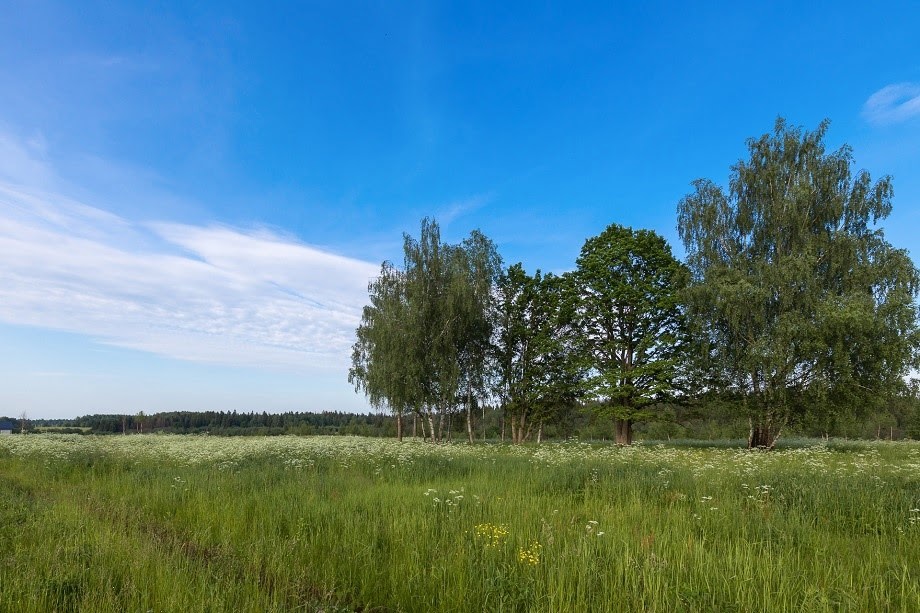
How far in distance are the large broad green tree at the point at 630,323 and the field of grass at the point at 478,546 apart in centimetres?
1884

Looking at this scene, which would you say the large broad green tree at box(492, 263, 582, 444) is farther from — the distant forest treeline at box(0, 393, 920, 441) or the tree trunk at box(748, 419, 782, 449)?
the tree trunk at box(748, 419, 782, 449)

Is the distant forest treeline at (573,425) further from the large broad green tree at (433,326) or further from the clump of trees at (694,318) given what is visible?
the large broad green tree at (433,326)

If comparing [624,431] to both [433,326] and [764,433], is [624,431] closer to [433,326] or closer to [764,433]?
[764,433]

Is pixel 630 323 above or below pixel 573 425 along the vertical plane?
above

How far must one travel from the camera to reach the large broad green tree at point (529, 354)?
37312 mm

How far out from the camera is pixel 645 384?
3062 centimetres

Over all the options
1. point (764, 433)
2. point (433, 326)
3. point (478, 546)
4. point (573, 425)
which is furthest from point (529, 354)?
point (478, 546)

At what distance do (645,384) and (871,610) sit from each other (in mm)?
27511

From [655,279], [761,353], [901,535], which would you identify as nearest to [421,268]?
[655,279]

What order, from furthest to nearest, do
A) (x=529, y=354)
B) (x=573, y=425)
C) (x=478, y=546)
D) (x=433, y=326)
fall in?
(x=573, y=425)
(x=529, y=354)
(x=433, y=326)
(x=478, y=546)

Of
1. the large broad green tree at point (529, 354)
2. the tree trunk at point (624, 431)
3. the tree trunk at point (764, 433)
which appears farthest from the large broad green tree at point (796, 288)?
the large broad green tree at point (529, 354)

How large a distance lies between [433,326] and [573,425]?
68.1ft

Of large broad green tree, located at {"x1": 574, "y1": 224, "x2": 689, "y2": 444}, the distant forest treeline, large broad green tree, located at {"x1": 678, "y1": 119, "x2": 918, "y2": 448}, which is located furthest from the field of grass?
the distant forest treeline

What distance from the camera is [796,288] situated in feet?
84.2
